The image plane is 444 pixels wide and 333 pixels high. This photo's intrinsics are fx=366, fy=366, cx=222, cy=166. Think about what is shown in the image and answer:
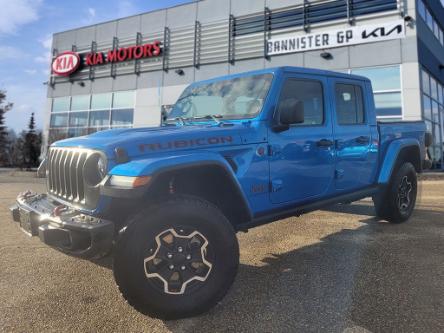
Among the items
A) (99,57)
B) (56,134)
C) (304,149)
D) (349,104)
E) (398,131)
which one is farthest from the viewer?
(99,57)

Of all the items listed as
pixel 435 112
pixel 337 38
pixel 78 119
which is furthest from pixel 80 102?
pixel 435 112

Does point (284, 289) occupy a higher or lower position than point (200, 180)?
lower

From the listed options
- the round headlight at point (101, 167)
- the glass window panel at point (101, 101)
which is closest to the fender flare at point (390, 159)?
the round headlight at point (101, 167)

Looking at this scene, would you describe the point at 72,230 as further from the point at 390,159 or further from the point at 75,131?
the point at 75,131

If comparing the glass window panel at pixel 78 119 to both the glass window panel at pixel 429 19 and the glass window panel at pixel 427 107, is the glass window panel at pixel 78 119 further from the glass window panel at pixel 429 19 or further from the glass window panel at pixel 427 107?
the glass window panel at pixel 429 19

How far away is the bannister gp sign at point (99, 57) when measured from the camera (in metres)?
20.5

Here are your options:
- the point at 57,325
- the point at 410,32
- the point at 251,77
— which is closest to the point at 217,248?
the point at 57,325

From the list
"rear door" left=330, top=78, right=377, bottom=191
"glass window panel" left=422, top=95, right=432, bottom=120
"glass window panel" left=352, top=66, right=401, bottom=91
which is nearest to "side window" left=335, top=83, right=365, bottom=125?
"rear door" left=330, top=78, right=377, bottom=191

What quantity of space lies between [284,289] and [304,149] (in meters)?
1.35

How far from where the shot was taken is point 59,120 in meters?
24.2

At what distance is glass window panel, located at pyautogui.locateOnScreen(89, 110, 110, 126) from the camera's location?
21.8 m

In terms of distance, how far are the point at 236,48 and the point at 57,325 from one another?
17274 millimetres

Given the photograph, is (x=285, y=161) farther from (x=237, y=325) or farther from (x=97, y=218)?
(x=97, y=218)

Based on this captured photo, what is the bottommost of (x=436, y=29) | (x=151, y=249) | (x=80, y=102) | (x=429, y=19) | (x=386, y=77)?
(x=151, y=249)
